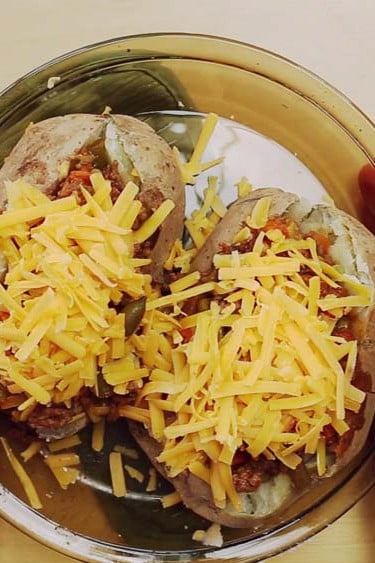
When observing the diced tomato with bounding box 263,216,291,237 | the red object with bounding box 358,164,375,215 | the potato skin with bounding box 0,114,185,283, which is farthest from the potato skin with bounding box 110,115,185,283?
the red object with bounding box 358,164,375,215

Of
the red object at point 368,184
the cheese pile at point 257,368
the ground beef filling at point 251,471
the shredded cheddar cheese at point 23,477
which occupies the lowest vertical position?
the shredded cheddar cheese at point 23,477

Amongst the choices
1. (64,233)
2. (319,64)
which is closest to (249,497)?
(64,233)

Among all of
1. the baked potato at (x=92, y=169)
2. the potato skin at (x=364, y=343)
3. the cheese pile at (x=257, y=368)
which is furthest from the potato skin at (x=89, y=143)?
the potato skin at (x=364, y=343)

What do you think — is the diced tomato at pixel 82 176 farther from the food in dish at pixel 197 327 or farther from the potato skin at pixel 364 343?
the potato skin at pixel 364 343

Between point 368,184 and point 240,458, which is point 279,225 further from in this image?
point 240,458

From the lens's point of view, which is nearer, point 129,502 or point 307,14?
point 129,502

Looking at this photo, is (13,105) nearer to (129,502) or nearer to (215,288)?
(215,288)

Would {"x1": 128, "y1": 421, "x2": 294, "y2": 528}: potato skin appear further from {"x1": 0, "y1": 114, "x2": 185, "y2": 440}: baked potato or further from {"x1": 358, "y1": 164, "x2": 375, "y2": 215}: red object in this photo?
{"x1": 358, "y1": 164, "x2": 375, "y2": 215}: red object

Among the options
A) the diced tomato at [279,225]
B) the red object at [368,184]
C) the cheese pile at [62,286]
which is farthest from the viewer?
the red object at [368,184]
